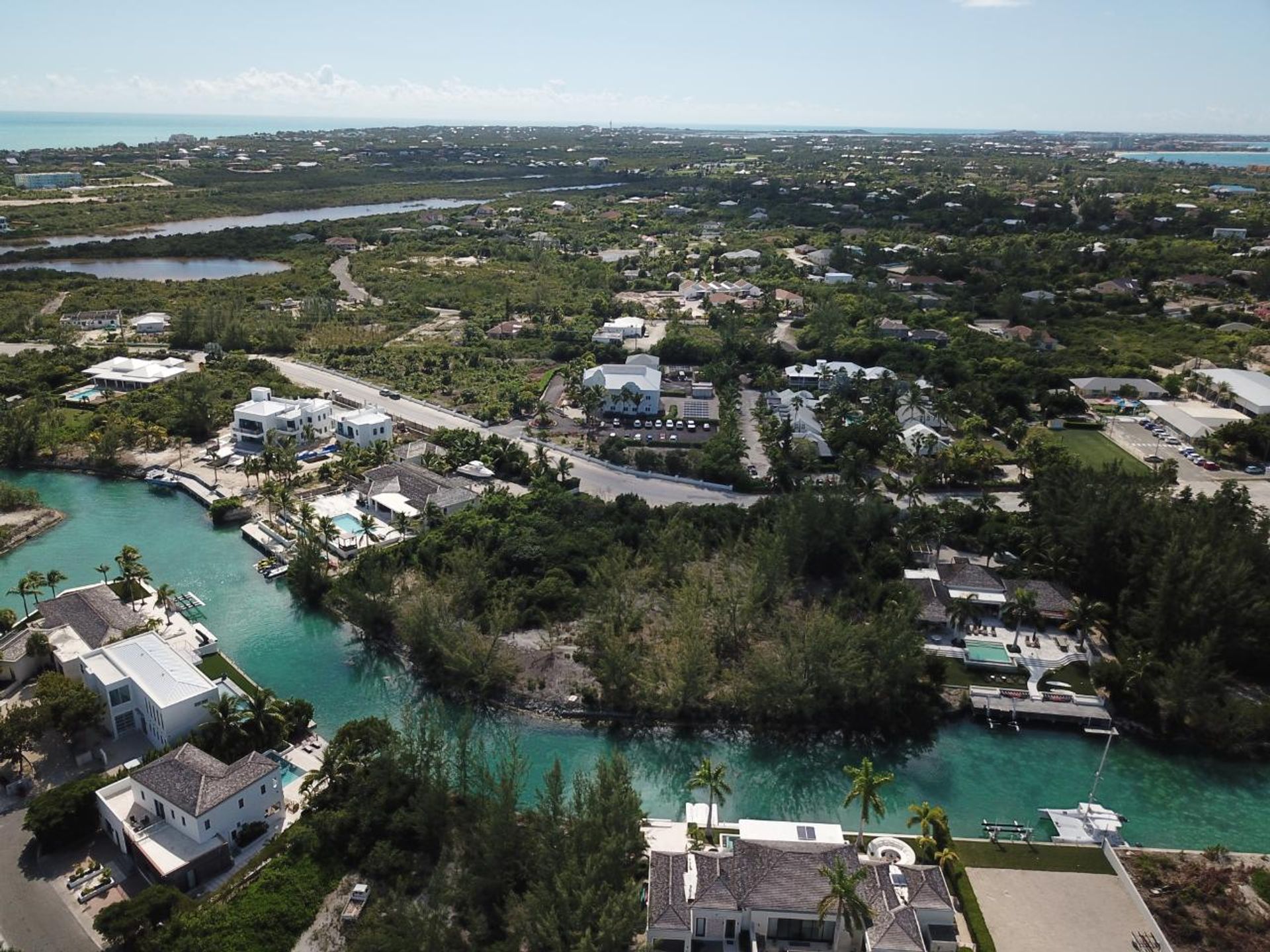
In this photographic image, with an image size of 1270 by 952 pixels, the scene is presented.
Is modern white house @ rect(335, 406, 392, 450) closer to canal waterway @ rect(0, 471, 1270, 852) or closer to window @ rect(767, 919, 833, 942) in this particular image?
canal waterway @ rect(0, 471, 1270, 852)

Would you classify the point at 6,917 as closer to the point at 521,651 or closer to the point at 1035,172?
the point at 521,651

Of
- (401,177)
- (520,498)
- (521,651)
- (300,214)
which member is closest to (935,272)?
(520,498)

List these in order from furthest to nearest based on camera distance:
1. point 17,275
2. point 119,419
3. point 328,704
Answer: point 17,275 → point 119,419 → point 328,704

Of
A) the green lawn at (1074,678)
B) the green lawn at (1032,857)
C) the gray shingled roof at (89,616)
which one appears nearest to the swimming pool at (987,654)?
the green lawn at (1074,678)

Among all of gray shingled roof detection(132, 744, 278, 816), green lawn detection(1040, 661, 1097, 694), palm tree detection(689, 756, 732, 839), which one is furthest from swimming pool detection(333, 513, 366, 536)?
green lawn detection(1040, 661, 1097, 694)

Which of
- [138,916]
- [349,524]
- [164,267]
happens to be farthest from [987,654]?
[164,267]

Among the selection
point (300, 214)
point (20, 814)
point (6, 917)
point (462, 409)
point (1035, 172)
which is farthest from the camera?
point (1035, 172)
